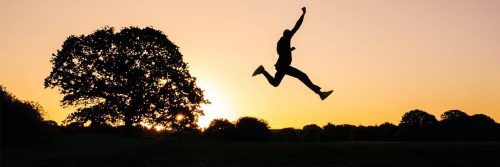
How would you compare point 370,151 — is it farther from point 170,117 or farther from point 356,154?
point 170,117

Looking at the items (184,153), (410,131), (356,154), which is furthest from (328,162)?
(410,131)

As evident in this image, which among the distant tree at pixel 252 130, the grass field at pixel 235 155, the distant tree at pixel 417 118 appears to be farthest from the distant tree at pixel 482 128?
the distant tree at pixel 252 130

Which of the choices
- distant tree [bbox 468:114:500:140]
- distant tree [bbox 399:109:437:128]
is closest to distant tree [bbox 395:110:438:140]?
distant tree [bbox 399:109:437:128]

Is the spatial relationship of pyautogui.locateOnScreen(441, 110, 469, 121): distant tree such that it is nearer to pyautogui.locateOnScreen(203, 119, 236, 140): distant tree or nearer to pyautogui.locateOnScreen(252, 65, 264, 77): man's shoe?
pyautogui.locateOnScreen(203, 119, 236, 140): distant tree

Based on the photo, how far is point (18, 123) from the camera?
39.6 meters

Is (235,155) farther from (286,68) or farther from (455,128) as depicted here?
(455,128)

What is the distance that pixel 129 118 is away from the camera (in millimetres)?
46344

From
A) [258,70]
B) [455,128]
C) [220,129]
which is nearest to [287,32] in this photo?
[258,70]

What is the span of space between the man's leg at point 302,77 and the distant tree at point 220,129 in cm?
3760

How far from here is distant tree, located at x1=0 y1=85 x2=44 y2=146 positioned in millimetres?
39219

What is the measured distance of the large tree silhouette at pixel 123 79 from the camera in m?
45.5

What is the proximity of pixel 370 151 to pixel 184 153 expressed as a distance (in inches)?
483

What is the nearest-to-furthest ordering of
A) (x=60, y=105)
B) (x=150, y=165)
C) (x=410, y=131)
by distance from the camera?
(x=150, y=165) → (x=60, y=105) → (x=410, y=131)

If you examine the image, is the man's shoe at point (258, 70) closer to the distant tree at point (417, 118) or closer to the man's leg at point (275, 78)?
the man's leg at point (275, 78)
